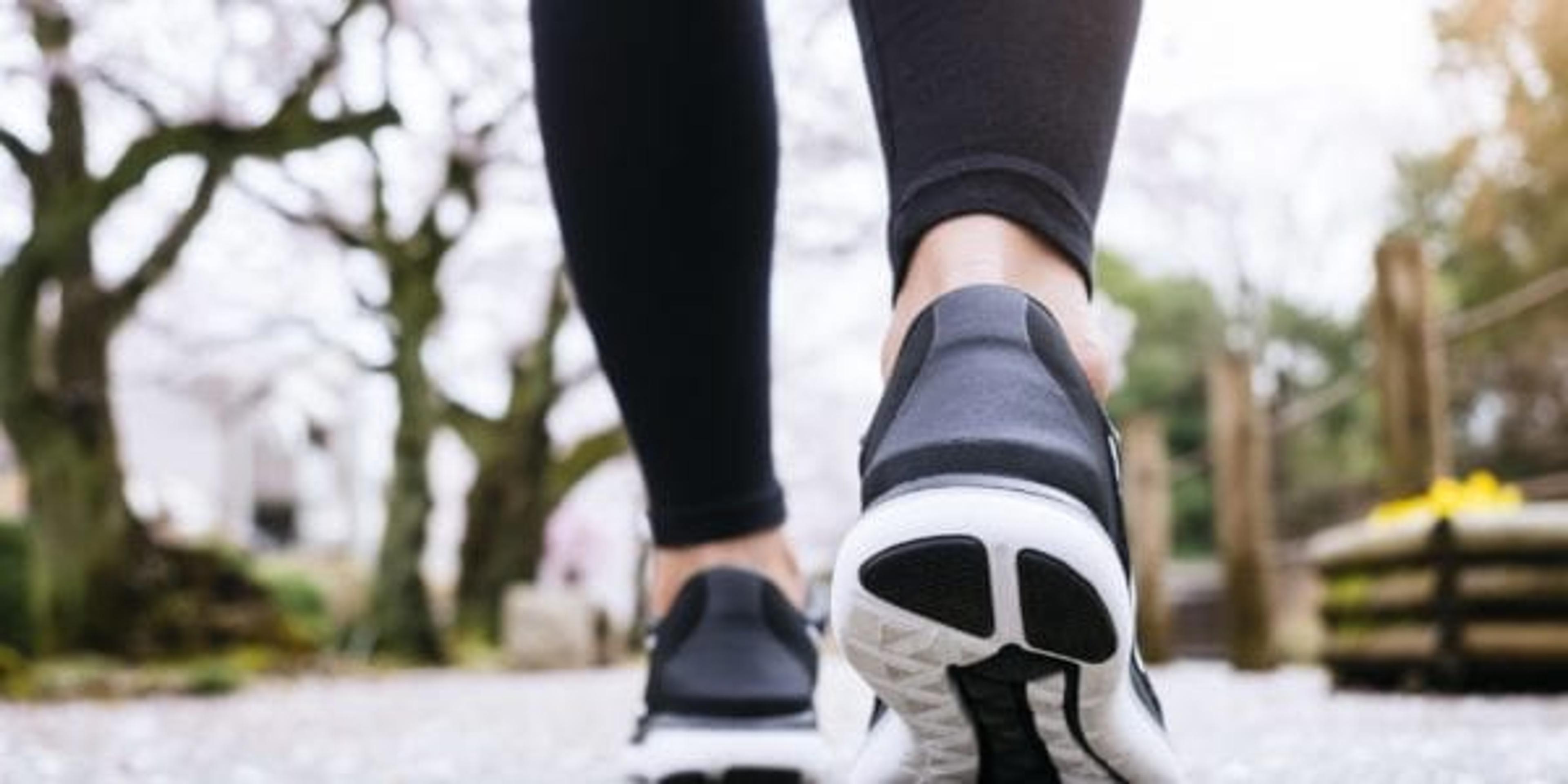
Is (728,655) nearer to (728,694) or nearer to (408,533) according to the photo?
(728,694)

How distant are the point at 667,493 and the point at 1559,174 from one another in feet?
34.7

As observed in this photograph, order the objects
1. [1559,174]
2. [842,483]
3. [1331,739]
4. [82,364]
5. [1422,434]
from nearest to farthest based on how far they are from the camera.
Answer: [1331,739] → [1422,434] → [82,364] → [1559,174] → [842,483]

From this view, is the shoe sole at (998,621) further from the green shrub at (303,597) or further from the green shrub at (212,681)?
the green shrub at (303,597)

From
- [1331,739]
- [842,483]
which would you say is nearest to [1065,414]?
[1331,739]

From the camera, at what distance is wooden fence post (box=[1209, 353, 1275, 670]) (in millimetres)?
5305

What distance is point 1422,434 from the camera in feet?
13.4

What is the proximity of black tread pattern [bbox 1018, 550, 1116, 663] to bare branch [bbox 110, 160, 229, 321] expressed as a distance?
19.1 ft

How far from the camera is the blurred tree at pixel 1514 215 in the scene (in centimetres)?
908

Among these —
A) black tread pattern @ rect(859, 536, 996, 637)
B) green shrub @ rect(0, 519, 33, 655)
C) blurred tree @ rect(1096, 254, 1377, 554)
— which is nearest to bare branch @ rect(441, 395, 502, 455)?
green shrub @ rect(0, 519, 33, 655)

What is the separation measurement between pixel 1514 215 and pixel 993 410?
11456mm

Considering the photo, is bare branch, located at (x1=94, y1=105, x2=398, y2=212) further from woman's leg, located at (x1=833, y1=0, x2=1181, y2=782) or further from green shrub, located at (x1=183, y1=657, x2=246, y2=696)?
woman's leg, located at (x1=833, y1=0, x2=1181, y2=782)

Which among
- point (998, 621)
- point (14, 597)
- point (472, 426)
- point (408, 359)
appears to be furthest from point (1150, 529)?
point (998, 621)

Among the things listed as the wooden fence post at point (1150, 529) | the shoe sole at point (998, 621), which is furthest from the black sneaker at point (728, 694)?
the wooden fence post at point (1150, 529)

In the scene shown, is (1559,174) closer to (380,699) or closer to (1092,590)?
(380,699)
